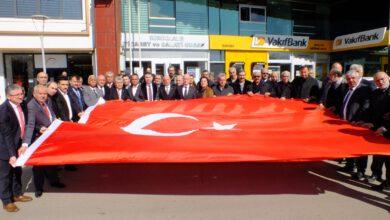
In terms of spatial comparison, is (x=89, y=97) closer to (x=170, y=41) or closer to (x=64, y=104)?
(x=64, y=104)

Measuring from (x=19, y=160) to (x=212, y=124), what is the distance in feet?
9.11

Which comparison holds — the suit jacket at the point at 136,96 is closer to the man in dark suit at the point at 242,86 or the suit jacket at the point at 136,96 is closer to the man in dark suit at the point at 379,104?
the man in dark suit at the point at 242,86

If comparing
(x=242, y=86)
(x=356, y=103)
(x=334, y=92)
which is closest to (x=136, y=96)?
(x=242, y=86)

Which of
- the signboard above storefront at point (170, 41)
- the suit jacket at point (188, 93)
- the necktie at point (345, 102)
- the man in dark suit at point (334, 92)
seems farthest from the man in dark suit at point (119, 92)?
the signboard above storefront at point (170, 41)

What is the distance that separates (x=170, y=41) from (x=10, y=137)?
47.0ft

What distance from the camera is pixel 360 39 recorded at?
20.9 meters

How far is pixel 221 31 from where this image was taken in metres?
19.8

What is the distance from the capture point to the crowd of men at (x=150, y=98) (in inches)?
185

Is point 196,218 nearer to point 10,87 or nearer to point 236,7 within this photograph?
point 10,87

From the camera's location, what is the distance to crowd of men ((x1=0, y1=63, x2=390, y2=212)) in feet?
15.4

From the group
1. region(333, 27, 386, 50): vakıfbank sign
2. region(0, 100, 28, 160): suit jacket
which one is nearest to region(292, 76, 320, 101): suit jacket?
region(0, 100, 28, 160): suit jacket

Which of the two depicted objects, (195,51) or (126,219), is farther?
(195,51)

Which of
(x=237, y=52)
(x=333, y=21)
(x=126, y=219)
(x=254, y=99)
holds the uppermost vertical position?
(x=333, y=21)

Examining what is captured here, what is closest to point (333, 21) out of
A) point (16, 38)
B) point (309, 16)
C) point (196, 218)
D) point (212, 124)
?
point (309, 16)
